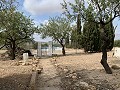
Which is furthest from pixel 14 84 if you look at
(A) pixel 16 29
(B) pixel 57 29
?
(B) pixel 57 29

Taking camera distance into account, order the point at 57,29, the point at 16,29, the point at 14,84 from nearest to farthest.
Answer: the point at 14,84 < the point at 16,29 < the point at 57,29

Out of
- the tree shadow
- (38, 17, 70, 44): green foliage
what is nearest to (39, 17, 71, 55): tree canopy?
(38, 17, 70, 44): green foliage

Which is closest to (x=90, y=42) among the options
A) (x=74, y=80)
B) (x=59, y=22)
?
(x=59, y=22)

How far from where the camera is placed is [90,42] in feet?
120

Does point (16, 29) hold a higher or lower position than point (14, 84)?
higher

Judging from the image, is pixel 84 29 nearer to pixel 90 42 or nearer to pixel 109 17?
pixel 90 42

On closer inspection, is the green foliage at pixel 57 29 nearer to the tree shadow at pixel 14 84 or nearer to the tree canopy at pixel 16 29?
the tree canopy at pixel 16 29

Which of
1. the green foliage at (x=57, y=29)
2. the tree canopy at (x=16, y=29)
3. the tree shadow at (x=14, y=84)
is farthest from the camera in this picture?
the green foliage at (x=57, y=29)

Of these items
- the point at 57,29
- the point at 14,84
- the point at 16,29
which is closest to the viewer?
the point at 14,84

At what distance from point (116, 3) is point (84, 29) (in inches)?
894

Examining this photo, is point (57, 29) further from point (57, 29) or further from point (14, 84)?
point (14, 84)

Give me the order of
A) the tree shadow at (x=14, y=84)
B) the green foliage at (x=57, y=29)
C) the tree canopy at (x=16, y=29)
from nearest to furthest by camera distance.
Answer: the tree shadow at (x=14, y=84)
the tree canopy at (x=16, y=29)
the green foliage at (x=57, y=29)

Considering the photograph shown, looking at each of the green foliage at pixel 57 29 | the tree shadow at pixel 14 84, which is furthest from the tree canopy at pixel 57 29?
the tree shadow at pixel 14 84

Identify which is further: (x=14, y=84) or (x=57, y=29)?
(x=57, y=29)
